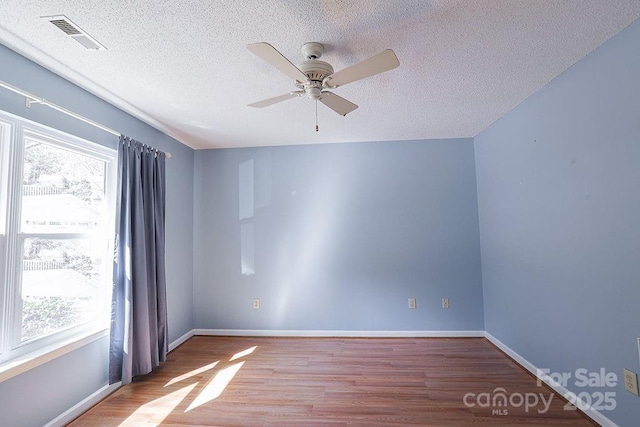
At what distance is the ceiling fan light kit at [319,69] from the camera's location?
1433 mm

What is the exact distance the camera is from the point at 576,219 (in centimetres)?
209

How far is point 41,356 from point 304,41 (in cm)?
254

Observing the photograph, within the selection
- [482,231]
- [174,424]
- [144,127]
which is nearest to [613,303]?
[482,231]

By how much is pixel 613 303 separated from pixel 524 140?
1484mm

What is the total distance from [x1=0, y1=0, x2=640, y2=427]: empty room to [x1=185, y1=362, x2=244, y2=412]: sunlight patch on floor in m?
0.05

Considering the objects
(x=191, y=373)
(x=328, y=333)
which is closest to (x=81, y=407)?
(x=191, y=373)

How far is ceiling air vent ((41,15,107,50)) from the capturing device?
1527 millimetres

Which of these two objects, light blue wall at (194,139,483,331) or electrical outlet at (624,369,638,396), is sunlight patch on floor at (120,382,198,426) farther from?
electrical outlet at (624,369,638,396)

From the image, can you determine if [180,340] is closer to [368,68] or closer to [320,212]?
[320,212]

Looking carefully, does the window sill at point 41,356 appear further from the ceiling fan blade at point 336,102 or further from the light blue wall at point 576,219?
the light blue wall at point 576,219

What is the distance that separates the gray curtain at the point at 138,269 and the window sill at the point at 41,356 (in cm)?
24

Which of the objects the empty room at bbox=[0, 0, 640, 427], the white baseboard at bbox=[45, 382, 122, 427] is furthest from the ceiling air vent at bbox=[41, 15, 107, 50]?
the white baseboard at bbox=[45, 382, 122, 427]

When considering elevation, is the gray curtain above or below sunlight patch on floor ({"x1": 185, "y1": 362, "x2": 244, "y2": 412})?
above

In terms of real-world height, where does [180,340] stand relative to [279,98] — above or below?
below
